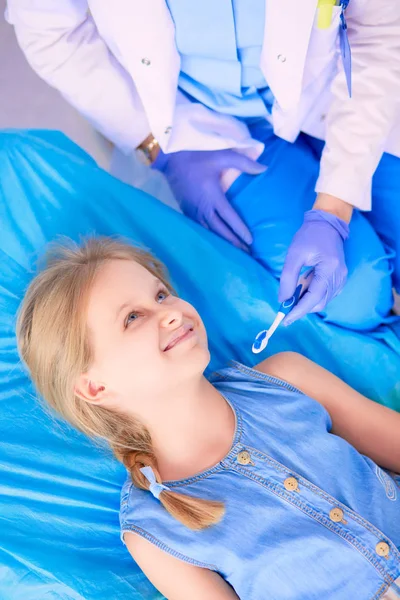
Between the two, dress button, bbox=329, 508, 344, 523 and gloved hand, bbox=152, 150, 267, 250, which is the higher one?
gloved hand, bbox=152, 150, 267, 250

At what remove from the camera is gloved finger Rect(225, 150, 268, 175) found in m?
1.57

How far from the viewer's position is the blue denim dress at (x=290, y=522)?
113cm

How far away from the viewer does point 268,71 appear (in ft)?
4.55

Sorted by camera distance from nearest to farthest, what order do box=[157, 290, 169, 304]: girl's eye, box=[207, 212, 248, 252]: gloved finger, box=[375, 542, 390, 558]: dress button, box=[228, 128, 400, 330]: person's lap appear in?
1. box=[375, 542, 390, 558]: dress button
2. box=[157, 290, 169, 304]: girl's eye
3. box=[228, 128, 400, 330]: person's lap
4. box=[207, 212, 248, 252]: gloved finger

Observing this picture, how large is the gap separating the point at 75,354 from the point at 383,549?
60 cm

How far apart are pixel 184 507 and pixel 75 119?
1.50 meters

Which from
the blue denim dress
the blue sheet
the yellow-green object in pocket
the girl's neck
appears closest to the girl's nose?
the girl's neck

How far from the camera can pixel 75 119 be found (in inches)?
88.6

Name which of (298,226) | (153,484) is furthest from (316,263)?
(153,484)

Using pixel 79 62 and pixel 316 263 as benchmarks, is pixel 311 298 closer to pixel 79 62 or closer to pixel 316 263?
pixel 316 263

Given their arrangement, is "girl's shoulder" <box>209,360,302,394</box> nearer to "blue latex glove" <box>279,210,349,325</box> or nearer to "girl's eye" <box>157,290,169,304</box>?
"blue latex glove" <box>279,210,349,325</box>

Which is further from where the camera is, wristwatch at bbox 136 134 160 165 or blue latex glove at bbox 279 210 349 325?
wristwatch at bbox 136 134 160 165

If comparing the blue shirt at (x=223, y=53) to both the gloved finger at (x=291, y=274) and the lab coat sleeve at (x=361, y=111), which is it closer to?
the lab coat sleeve at (x=361, y=111)

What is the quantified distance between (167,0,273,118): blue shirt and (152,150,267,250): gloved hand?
11 cm
